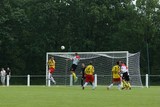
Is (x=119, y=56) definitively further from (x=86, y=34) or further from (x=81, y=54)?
(x=86, y=34)

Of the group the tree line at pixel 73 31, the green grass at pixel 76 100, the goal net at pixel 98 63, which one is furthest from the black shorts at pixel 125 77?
the tree line at pixel 73 31

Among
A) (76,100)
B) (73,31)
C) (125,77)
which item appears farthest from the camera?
(73,31)

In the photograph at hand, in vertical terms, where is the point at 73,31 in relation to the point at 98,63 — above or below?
above

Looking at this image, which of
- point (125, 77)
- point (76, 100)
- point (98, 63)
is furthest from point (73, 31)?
point (76, 100)

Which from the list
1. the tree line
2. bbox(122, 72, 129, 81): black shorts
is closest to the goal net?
bbox(122, 72, 129, 81): black shorts

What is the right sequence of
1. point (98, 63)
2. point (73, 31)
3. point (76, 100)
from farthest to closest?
point (73, 31), point (98, 63), point (76, 100)

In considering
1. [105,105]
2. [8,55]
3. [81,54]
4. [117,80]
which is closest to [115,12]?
[8,55]

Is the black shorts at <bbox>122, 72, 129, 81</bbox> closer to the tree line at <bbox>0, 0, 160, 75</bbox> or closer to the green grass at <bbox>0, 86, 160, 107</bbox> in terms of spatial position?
the green grass at <bbox>0, 86, 160, 107</bbox>

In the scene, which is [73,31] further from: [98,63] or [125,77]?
[125,77]

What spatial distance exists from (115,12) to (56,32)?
8.98 m

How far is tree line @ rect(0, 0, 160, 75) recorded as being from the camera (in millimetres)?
65625

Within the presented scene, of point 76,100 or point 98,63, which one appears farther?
point 98,63

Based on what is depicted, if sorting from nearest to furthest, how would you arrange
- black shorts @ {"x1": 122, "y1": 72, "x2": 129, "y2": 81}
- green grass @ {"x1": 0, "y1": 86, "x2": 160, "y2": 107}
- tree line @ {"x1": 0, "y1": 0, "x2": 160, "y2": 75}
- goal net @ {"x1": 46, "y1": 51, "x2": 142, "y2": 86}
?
green grass @ {"x1": 0, "y1": 86, "x2": 160, "y2": 107}, black shorts @ {"x1": 122, "y1": 72, "x2": 129, "y2": 81}, goal net @ {"x1": 46, "y1": 51, "x2": 142, "y2": 86}, tree line @ {"x1": 0, "y1": 0, "x2": 160, "y2": 75}

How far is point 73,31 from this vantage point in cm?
6812
